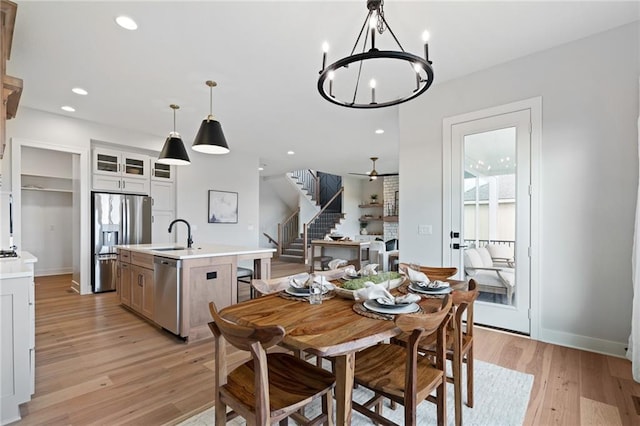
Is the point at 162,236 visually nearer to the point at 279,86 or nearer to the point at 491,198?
the point at 279,86

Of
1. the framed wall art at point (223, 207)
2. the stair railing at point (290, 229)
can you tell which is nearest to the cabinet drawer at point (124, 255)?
the framed wall art at point (223, 207)

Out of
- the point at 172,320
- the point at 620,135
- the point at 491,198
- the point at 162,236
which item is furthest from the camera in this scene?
the point at 162,236

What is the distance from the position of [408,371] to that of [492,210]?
8.19 ft

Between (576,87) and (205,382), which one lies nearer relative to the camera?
(205,382)

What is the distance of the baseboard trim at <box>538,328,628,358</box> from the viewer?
99.7 inches

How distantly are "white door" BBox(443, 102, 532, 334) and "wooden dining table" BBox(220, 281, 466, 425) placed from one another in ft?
6.38

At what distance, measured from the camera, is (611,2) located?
2275mm

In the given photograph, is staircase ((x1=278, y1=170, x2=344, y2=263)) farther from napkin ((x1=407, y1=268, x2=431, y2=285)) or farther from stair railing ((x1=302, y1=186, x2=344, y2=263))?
napkin ((x1=407, y1=268, x2=431, y2=285))

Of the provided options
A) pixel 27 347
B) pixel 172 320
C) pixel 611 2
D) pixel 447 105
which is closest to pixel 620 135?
pixel 611 2

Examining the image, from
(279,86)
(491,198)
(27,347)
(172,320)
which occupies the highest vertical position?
(279,86)

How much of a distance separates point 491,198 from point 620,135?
1.08 m

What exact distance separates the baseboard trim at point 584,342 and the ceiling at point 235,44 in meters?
2.64

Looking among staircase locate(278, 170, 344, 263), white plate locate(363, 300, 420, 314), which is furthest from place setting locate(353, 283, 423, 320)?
staircase locate(278, 170, 344, 263)

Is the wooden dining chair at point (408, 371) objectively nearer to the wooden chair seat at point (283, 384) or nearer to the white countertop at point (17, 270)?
the wooden chair seat at point (283, 384)
